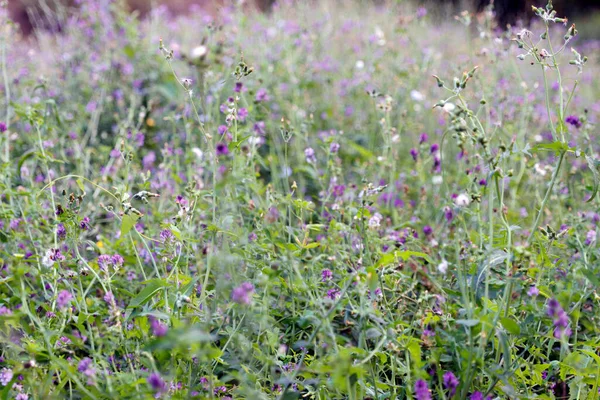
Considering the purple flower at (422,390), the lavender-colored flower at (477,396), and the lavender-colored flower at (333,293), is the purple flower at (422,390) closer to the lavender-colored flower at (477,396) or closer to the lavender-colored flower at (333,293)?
the lavender-colored flower at (477,396)

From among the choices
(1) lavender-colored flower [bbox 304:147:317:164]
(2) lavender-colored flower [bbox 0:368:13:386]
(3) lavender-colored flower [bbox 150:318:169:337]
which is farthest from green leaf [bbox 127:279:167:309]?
(1) lavender-colored flower [bbox 304:147:317:164]

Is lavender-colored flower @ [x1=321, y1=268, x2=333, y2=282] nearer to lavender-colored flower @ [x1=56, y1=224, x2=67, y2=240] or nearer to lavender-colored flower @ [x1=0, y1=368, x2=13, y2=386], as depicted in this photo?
lavender-colored flower @ [x1=56, y1=224, x2=67, y2=240]

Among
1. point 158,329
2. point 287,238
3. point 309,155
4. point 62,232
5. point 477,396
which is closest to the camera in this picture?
point 158,329

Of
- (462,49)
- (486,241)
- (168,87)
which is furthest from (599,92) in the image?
(486,241)

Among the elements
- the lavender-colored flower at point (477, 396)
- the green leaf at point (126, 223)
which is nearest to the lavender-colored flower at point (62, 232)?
the green leaf at point (126, 223)

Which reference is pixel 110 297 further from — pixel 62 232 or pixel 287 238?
pixel 287 238

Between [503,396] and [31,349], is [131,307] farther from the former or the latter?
[503,396]

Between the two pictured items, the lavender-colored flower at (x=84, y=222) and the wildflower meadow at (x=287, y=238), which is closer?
the wildflower meadow at (x=287, y=238)

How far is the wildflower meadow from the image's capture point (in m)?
1.40

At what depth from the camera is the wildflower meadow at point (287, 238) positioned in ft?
4.59

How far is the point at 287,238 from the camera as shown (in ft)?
7.32

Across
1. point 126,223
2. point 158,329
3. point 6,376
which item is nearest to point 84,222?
point 126,223

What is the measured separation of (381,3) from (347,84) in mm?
6263

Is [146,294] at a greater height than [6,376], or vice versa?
[146,294]
